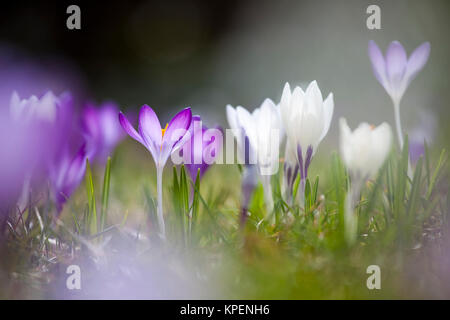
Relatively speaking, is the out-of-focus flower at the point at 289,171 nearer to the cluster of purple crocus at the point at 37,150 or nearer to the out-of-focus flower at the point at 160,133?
the out-of-focus flower at the point at 160,133

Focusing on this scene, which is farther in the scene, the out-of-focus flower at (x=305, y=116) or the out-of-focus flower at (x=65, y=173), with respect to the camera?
the out-of-focus flower at (x=65, y=173)

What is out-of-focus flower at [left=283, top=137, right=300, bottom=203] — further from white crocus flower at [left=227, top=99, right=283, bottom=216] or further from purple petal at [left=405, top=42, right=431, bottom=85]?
purple petal at [left=405, top=42, right=431, bottom=85]

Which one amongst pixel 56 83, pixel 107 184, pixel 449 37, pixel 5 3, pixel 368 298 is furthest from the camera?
pixel 56 83

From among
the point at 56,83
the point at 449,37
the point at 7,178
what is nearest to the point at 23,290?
the point at 7,178

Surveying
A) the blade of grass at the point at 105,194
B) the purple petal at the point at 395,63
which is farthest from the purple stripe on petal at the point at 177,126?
the purple petal at the point at 395,63

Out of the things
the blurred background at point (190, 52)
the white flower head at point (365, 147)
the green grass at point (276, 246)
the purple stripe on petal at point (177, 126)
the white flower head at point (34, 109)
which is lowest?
the green grass at point (276, 246)
